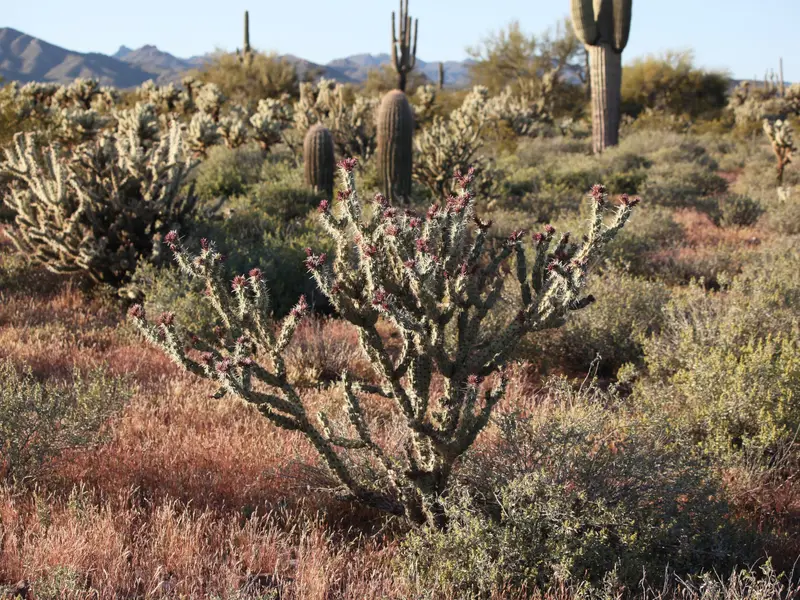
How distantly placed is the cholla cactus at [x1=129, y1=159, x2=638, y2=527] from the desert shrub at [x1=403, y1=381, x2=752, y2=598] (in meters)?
0.27

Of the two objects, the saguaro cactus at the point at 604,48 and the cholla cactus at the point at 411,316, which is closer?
the cholla cactus at the point at 411,316

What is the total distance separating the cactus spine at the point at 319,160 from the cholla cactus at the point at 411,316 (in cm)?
920

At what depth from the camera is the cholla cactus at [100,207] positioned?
736cm

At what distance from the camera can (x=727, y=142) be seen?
76.4 feet

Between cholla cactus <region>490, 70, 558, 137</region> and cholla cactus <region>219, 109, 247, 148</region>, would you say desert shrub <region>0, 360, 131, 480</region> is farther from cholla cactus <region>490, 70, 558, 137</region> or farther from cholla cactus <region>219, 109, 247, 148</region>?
cholla cactus <region>490, 70, 558, 137</region>

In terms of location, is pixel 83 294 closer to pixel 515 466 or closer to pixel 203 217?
pixel 203 217

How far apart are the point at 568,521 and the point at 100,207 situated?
247 inches

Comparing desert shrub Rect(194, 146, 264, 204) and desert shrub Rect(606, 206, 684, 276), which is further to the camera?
desert shrub Rect(194, 146, 264, 204)

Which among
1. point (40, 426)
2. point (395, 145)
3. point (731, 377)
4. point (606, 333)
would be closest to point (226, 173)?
point (395, 145)

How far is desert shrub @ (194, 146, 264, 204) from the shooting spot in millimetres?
13055

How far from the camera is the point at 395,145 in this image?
471 inches

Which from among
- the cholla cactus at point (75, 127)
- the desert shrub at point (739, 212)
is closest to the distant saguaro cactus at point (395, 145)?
the desert shrub at point (739, 212)

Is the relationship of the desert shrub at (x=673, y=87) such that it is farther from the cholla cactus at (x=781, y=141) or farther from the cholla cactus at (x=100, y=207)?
the cholla cactus at (x=100, y=207)

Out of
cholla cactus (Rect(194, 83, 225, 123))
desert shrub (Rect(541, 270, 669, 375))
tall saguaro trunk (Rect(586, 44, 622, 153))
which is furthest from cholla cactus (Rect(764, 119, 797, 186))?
cholla cactus (Rect(194, 83, 225, 123))
